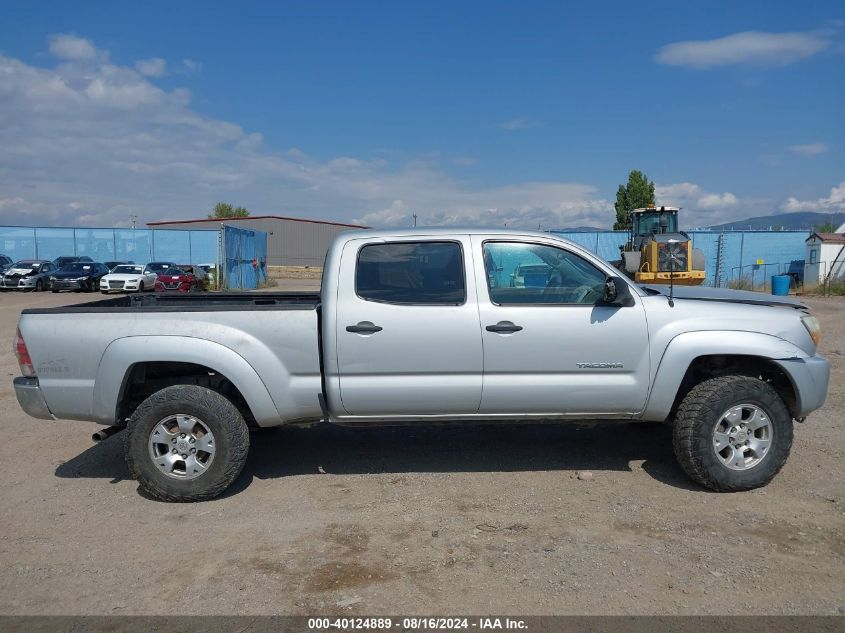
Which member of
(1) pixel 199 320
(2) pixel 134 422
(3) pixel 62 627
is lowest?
(3) pixel 62 627

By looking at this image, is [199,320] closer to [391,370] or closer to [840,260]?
[391,370]

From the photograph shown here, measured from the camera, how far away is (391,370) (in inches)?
189

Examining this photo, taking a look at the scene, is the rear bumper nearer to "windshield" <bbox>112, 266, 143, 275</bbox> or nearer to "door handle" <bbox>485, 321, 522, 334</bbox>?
"door handle" <bbox>485, 321, 522, 334</bbox>

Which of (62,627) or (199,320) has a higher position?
(199,320)

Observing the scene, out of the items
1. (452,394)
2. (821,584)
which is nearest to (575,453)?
(452,394)

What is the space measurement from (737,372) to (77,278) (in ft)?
103

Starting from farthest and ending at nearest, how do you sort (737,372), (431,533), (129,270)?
(129,270) < (737,372) < (431,533)

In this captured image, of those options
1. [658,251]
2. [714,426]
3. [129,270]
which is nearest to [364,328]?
[714,426]

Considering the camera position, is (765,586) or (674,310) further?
(674,310)

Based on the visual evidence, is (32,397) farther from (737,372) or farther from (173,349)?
(737,372)

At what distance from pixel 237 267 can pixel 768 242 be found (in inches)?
1049

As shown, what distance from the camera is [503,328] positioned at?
477 cm

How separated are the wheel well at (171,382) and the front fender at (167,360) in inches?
6.9

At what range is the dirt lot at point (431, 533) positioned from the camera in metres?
3.58
